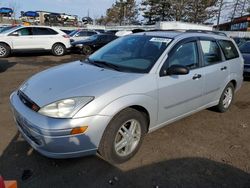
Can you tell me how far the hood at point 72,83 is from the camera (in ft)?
9.66

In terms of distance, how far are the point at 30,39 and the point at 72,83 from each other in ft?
37.2

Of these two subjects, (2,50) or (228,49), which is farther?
(2,50)

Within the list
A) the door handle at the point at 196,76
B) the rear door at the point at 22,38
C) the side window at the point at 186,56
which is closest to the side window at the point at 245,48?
the side window at the point at 186,56

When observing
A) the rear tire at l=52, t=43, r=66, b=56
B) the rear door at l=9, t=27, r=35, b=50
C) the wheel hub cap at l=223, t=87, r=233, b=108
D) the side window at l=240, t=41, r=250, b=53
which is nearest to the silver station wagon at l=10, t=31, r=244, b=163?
the wheel hub cap at l=223, t=87, r=233, b=108

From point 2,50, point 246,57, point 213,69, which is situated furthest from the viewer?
point 2,50

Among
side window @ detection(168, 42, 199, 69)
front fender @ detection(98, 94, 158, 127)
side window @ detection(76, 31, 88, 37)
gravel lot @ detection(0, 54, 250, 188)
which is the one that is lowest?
gravel lot @ detection(0, 54, 250, 188)

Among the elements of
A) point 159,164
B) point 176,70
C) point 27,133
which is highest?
point 176,70

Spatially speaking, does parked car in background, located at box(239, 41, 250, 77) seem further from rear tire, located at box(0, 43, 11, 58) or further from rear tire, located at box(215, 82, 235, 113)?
rear tire, located at box(0, 43, 11, 58)

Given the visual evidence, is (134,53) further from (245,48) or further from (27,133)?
(245,48)

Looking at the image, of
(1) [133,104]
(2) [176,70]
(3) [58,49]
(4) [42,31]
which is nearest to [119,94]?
(1) [133,104]

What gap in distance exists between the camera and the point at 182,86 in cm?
381

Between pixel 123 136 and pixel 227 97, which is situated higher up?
pixel 123 136

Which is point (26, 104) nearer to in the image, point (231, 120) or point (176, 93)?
point (176, 93)

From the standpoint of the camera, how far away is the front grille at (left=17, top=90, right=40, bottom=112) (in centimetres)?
292
